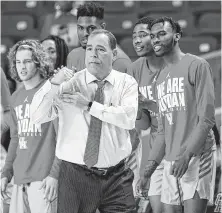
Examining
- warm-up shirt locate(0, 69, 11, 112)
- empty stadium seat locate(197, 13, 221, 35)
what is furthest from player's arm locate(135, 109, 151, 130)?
empty stadium seat locate(197, 13, 221, 35)

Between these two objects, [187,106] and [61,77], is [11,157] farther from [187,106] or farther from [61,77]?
[187,106]

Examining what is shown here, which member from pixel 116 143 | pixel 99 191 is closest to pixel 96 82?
pixel 116 143

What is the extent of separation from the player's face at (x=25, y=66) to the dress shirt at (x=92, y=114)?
767 millimetres

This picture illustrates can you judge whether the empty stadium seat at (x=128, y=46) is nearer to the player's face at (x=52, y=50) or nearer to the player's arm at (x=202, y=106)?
the player's face at (x=52, y=50)

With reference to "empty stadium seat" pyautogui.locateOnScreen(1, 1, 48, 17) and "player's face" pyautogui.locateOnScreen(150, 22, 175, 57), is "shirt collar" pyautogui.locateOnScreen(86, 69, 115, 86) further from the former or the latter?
"empty stadium seat" pyautogui.locateOnScreen(1, 1, 48, 17)

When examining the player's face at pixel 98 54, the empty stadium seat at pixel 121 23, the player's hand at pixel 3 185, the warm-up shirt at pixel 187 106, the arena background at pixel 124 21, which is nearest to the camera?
the player's face at pixel 98 54

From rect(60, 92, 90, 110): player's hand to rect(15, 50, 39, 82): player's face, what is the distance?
91cm

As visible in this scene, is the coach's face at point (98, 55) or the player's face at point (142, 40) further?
the player's face at point (142, 40)

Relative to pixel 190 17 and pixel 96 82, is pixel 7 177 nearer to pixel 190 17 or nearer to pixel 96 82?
pixel 96 82

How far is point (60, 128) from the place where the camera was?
3389 mm

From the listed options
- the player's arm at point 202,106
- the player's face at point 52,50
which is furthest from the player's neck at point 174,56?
the player's face at point 52,50

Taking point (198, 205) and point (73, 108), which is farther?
point (198, 205)

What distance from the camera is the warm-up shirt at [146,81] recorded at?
4219mm

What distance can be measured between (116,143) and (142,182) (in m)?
0.81
